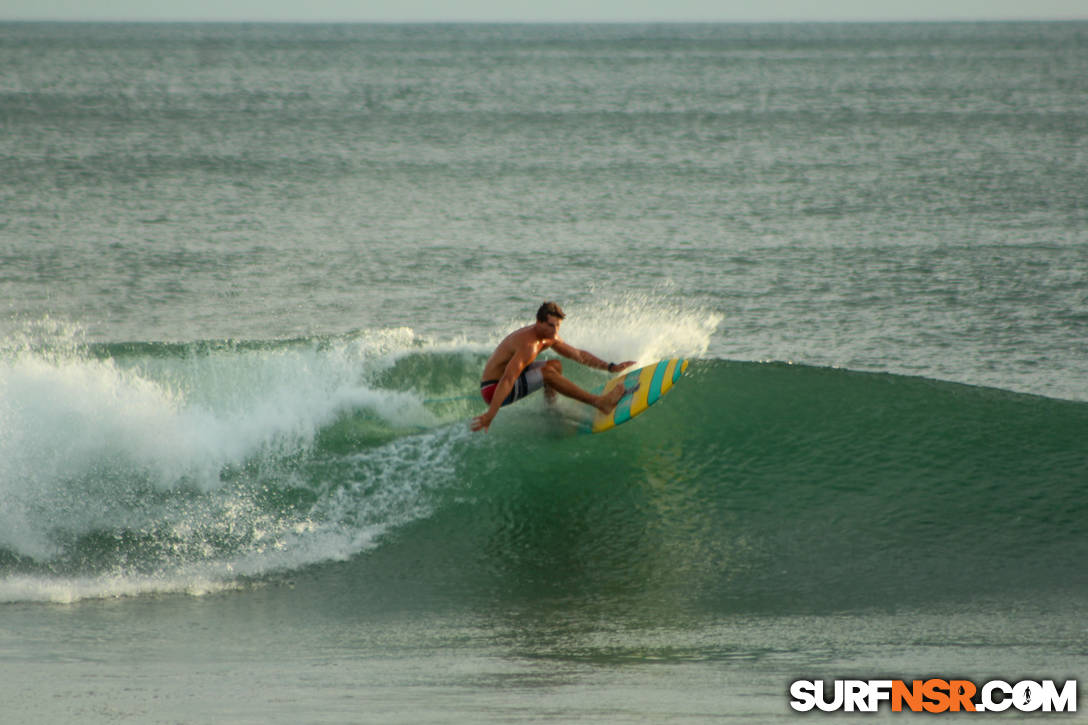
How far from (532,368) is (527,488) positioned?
3.23 feet

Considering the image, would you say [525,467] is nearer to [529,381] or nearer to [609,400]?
[529,381]

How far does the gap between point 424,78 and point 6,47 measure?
62.3 meters

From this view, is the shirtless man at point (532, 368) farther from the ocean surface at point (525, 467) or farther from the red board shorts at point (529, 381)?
the ocean surface at point (525, 467)

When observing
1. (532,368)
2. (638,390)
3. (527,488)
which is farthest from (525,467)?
(638,390)

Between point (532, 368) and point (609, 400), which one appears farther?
point (609, 400)

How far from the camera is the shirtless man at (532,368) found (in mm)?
9102

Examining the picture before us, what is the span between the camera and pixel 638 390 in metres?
9.74

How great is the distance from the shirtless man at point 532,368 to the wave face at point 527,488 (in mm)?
502

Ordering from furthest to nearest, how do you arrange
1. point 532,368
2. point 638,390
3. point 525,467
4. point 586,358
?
point 638,390 → point 525,467 → point 586,358 → point 532,368

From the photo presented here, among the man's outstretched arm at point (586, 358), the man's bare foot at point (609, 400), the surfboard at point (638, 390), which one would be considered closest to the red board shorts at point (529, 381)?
the man's outstretched arm at point (586, 358)

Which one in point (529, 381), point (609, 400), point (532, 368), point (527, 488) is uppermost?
point (532, 368)

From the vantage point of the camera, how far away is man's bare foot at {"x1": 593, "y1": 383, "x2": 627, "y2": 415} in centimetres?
962

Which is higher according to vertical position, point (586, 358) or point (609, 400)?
point (586, 358)

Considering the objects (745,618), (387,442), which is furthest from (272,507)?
(745,618)
